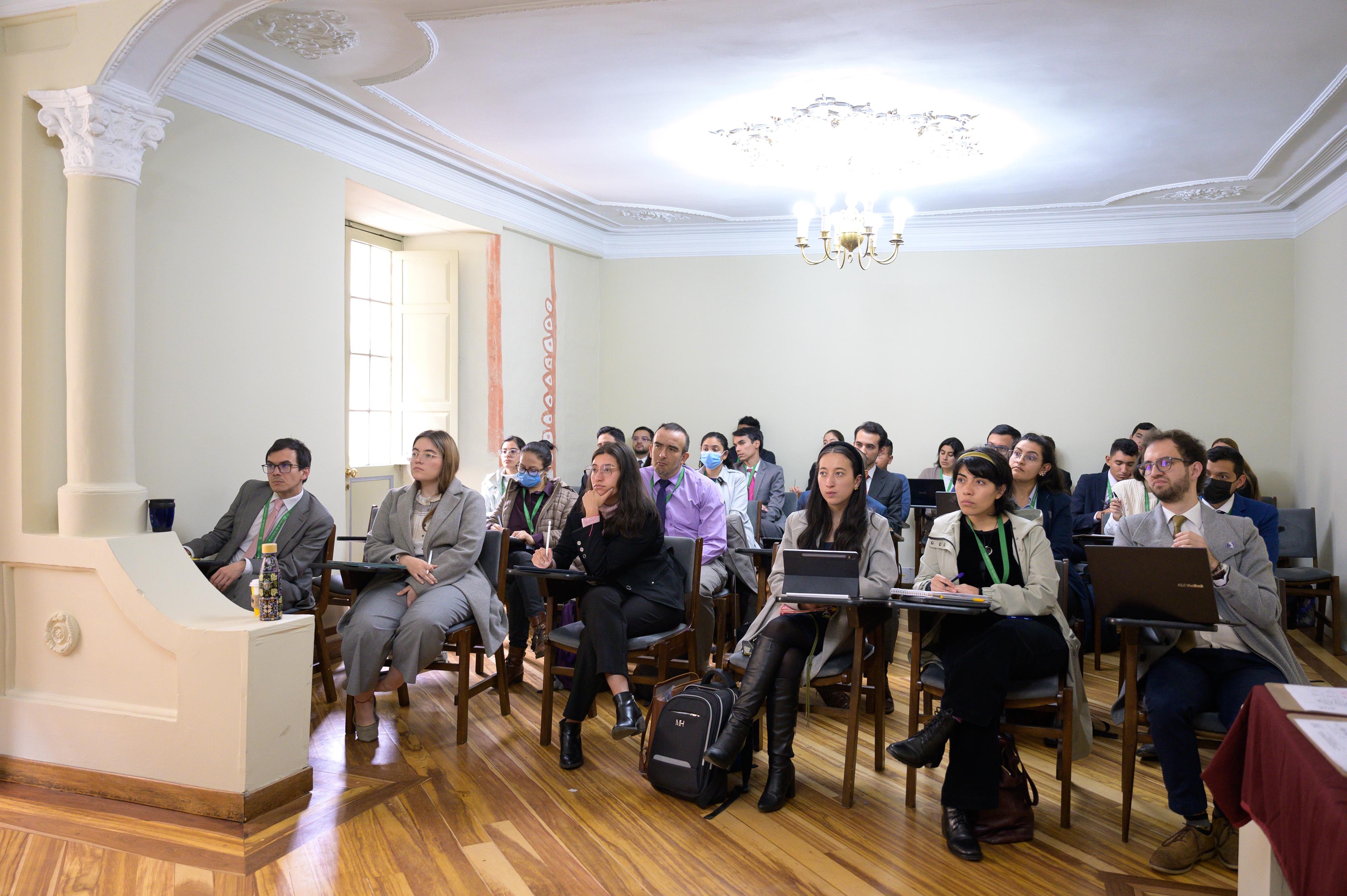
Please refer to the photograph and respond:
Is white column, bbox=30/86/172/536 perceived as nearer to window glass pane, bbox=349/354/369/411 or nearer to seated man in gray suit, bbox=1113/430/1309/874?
window glass pane, bbox=349/354/369/411

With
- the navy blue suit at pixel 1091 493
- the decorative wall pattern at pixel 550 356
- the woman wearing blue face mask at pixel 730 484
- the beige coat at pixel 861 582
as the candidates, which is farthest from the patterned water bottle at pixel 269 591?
the navy blue suit at pixel 1091 493

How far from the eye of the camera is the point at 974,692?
2975 mm

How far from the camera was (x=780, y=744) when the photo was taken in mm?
3309

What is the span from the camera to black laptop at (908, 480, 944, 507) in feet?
20.8

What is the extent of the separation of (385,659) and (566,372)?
440cm

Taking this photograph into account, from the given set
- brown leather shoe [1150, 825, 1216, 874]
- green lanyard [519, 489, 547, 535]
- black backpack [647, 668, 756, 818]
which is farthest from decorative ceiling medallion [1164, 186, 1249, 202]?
black backpack [647, 668, 756, 818]

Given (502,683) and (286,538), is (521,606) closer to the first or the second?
(502,683)

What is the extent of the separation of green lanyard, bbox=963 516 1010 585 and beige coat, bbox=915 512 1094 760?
0.03 meters

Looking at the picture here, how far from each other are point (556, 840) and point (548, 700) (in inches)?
37.0

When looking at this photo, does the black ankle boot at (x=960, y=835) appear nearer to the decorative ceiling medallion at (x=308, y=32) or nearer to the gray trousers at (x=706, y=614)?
the gray trousers at (x=706, y=614)

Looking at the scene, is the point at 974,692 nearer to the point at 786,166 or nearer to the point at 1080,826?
the point at 1080,826

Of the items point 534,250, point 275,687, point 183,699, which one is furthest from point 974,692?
point 534,250

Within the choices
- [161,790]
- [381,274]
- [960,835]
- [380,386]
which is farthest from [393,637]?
[381,274]

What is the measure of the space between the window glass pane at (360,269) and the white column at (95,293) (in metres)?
3.16
